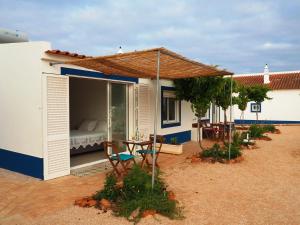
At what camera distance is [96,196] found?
4.87 metres

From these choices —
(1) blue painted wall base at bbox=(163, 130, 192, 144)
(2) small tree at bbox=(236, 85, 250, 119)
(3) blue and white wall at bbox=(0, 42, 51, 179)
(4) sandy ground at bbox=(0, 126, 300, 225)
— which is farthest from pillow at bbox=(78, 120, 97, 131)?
(2) small tree at bbox=(236, 85, 250, 119)

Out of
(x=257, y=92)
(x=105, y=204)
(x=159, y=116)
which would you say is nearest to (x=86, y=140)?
(x=159, y=116)

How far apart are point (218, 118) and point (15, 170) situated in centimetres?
1313

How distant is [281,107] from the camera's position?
2383 cm

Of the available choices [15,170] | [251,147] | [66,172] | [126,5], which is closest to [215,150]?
[251,147]

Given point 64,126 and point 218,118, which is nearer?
point 64,126

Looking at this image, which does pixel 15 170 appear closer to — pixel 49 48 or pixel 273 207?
pixel 49 48

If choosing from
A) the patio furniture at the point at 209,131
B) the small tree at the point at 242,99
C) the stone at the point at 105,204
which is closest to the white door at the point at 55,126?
the stone at the point at 105,204

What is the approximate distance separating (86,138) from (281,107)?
66.2ft

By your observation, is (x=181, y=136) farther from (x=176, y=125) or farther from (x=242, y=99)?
(x=242, y=99)

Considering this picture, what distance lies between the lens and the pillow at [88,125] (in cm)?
994

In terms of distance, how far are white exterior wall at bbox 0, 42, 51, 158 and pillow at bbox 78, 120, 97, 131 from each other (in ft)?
10.6

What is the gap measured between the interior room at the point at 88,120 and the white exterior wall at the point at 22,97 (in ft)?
6.02

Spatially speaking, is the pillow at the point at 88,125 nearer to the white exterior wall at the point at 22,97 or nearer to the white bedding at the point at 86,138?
the white bedding at the point at 86,138
